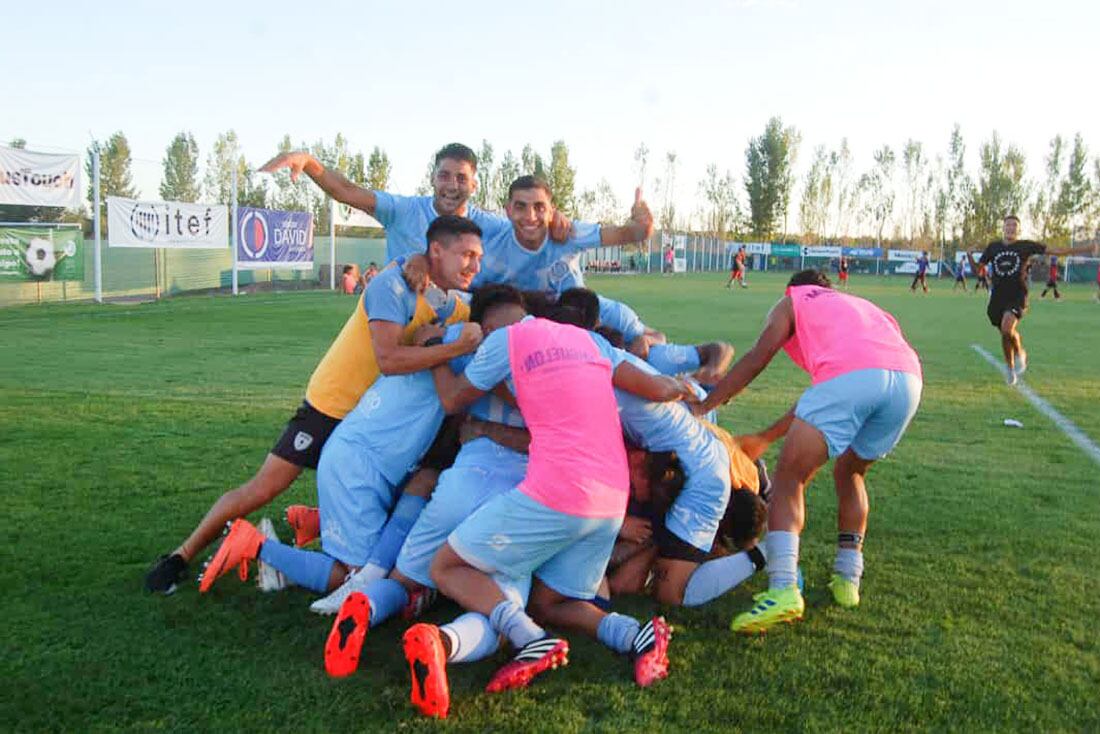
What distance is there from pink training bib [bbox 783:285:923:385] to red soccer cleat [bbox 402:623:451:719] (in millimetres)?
2067

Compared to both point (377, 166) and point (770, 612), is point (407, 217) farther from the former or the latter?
point (377, 166)

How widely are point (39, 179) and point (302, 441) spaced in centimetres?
1849

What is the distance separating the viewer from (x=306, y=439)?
4363 mm

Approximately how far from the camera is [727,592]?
420cm

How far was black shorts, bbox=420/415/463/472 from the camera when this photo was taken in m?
4.48

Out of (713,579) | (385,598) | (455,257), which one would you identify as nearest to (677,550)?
(713,579)

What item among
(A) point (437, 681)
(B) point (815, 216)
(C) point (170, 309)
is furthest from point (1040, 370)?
(B) point (815, 216)

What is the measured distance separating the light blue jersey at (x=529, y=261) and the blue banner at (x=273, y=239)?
2146 cm

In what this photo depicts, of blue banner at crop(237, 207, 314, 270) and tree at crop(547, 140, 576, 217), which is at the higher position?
tree at crop(547, 140, 576, 217)

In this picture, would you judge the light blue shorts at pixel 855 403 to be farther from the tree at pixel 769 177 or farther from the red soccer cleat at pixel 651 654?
the tree at pixel 769 177

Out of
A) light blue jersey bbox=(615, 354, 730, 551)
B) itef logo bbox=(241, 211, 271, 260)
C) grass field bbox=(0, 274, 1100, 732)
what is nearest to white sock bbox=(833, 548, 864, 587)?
grass field bbox=(0, 274, 1100, 732)

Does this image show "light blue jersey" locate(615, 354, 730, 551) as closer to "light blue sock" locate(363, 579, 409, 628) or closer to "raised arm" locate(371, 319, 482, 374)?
"raised arm" locate(371, 319, 482, 374)

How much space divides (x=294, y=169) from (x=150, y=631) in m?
2.60

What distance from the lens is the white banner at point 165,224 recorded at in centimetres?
2103
